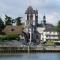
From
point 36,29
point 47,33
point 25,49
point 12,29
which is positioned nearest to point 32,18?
point 36,29

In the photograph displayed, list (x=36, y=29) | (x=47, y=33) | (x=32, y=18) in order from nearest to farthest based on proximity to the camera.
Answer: (x=47, y=33)
(x=36, y=29)
(x=32, y=18)

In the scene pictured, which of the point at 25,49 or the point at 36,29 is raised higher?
the point at 36,29

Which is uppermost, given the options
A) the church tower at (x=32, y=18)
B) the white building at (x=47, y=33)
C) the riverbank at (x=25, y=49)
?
the church tower at (x=32, y=18)

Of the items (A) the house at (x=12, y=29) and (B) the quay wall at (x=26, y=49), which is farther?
(A) the house at (x=12, y=29)

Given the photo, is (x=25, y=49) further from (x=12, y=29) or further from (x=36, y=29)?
(x=36, y=29)

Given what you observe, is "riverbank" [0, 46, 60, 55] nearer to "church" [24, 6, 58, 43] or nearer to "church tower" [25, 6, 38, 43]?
"church" [24, 6, 58, 43]

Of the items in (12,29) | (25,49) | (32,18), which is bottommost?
(25,49)

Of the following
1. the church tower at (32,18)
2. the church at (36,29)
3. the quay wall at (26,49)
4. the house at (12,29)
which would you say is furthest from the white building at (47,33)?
the quay wall at (26,49)

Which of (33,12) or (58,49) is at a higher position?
(33,12)

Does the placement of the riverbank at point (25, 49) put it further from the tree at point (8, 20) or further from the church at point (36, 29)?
the tree at point (8, 20)

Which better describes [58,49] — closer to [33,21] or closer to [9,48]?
[9,48]

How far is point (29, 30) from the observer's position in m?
137

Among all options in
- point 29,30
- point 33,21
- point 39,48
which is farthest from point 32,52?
point 33,21

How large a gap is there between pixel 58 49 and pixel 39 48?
451 centimetres
